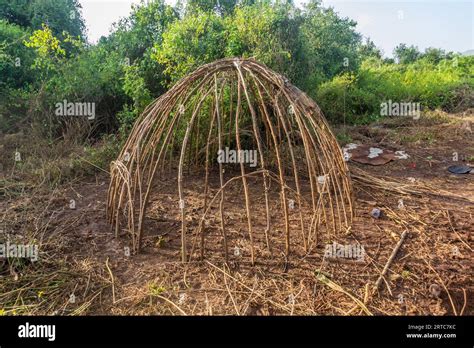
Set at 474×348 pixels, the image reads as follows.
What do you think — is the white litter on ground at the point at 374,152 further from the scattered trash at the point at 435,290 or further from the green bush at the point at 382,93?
the scattered trash at the point at 435,290

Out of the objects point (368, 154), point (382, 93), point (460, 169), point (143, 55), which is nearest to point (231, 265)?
point (368, 154)

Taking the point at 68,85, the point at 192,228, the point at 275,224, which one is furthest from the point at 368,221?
the point at 68,85

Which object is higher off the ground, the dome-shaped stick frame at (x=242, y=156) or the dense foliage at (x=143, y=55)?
the dense foliage at (x=143, y=55)

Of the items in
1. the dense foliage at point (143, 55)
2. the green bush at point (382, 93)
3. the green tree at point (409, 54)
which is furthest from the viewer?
the green tree at point (409, 54)

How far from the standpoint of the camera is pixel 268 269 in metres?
3.20

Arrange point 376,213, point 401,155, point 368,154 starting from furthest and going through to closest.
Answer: point 401,155
point 368,154
point 376,213

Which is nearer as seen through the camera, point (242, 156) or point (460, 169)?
point (242, 156)

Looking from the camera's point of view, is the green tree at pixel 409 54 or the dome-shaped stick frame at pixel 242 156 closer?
the dome-shaped stick frame at pixel 242 156

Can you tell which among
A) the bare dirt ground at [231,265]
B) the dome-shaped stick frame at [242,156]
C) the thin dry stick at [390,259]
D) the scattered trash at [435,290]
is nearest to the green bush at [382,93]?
the bare dirt ground at [231,265]

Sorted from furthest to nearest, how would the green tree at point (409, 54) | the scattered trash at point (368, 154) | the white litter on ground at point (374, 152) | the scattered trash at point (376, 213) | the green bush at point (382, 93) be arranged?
the green tree at point (409, 54)
the green bush at point (382, 93)
the white litter on ground at point (374, 152)
the scattered trash at point (368, 154)
the scattered trash at point (376, 213)

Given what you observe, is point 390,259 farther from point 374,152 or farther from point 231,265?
point 374,152

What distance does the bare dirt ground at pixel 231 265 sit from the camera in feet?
9.20

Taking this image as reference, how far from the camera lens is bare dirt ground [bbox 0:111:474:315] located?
9.20 feet

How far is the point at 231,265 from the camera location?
326 centimetres
